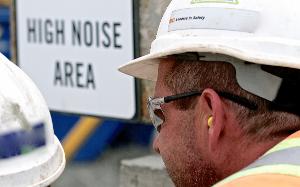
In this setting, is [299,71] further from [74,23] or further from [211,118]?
[74,23]

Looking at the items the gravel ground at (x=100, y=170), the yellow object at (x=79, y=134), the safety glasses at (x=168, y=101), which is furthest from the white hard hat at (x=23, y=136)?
the yellow object at (x=79, y=134)

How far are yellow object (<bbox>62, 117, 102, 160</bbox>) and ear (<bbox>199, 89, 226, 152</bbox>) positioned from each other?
219 inches

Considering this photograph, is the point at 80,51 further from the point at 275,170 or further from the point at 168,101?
the point at 275,170

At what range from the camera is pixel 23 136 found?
2363 mm

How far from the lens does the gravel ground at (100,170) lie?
25.3ft

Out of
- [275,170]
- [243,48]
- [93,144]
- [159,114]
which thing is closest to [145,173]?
[159,114]

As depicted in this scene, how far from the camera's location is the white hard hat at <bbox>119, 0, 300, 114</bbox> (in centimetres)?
208

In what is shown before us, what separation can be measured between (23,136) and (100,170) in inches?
227

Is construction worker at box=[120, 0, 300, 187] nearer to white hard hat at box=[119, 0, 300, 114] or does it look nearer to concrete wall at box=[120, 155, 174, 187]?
white hard hat at box=[119, 0, 300, 114]

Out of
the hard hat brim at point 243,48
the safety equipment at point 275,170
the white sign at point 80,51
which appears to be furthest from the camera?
the white sign at point 80,51

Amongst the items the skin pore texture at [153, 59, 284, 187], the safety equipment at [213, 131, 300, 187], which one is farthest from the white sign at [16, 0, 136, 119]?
the safety equipment at [213, 131, 300, 187]

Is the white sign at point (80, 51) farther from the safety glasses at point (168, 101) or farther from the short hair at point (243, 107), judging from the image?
the short hair at point (243, 107)

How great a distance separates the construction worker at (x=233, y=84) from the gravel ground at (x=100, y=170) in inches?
210

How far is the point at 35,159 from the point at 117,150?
6.19 m
